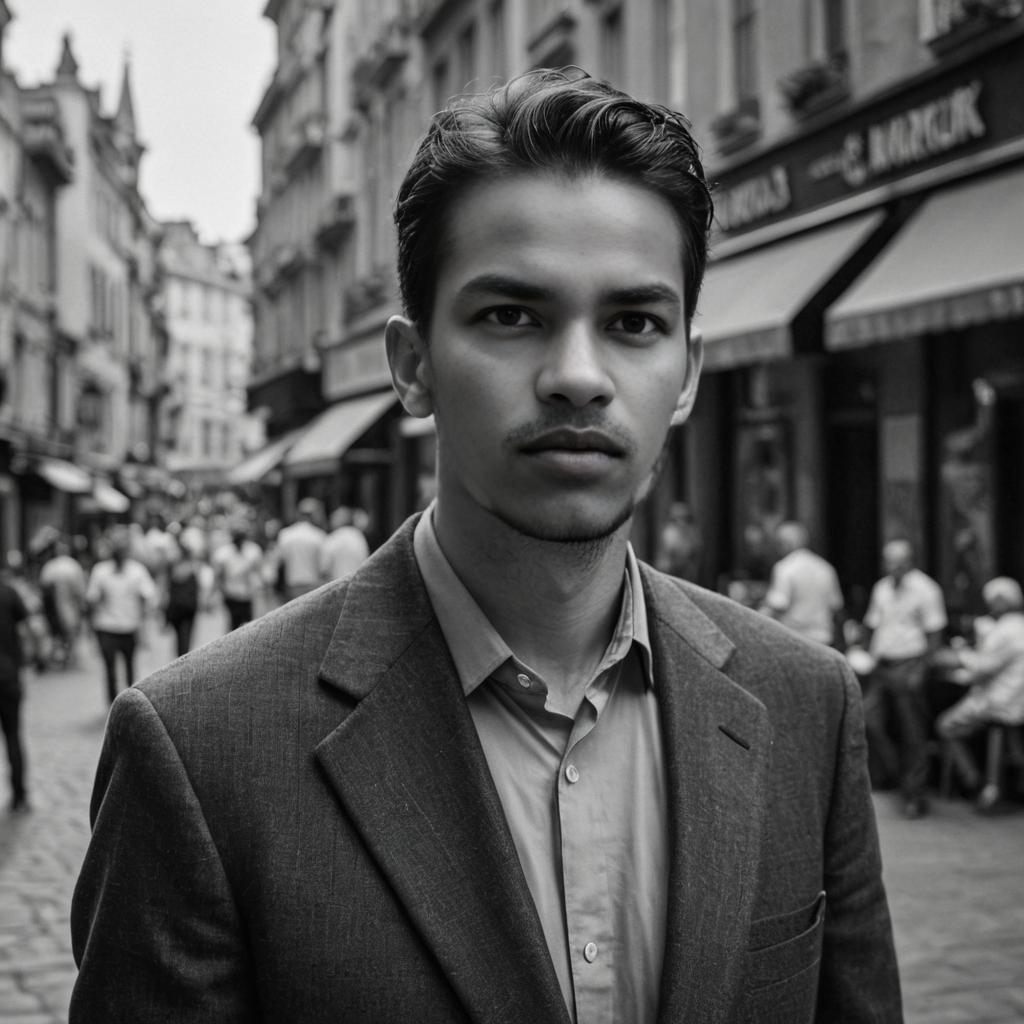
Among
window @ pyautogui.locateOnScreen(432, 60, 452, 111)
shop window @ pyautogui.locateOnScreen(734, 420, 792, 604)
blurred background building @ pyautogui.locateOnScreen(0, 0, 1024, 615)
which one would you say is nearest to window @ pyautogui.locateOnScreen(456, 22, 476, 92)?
blurred background building @ pyautogui.locateOnScreen(0, 0, 1024, 615)

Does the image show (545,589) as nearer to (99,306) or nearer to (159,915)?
(159,915)

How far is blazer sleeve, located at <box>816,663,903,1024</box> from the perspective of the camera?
6.63 ft

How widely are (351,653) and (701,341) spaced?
2.21 feet

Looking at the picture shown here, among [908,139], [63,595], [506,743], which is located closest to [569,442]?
[506,743]

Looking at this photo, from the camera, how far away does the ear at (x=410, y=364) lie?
1.92m

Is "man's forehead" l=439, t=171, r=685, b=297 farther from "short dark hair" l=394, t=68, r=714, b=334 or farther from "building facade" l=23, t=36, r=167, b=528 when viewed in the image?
"building facade" l=23, t=36, r=167, b=528

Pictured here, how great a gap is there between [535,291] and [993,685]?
856 cm

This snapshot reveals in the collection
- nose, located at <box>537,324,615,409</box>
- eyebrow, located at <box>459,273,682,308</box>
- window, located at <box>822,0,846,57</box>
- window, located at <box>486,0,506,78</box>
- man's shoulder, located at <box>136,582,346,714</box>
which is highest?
window, located at <box>486,0,506,78</box>

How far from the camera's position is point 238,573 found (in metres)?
16.2

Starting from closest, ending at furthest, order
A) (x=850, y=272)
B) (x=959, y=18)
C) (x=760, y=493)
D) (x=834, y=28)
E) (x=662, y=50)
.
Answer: (x=959, y=18), (x=850, y=272), (x=834, y=28), (x=760, y=493), (x=662, y=50)

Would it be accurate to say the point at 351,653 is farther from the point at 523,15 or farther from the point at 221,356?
the point at 221,356

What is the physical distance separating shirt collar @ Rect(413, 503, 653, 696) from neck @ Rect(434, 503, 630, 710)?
0.06 ft

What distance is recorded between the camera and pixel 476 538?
190 cm

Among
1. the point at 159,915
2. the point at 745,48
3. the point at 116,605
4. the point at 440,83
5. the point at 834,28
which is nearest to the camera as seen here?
the point at 159,915
